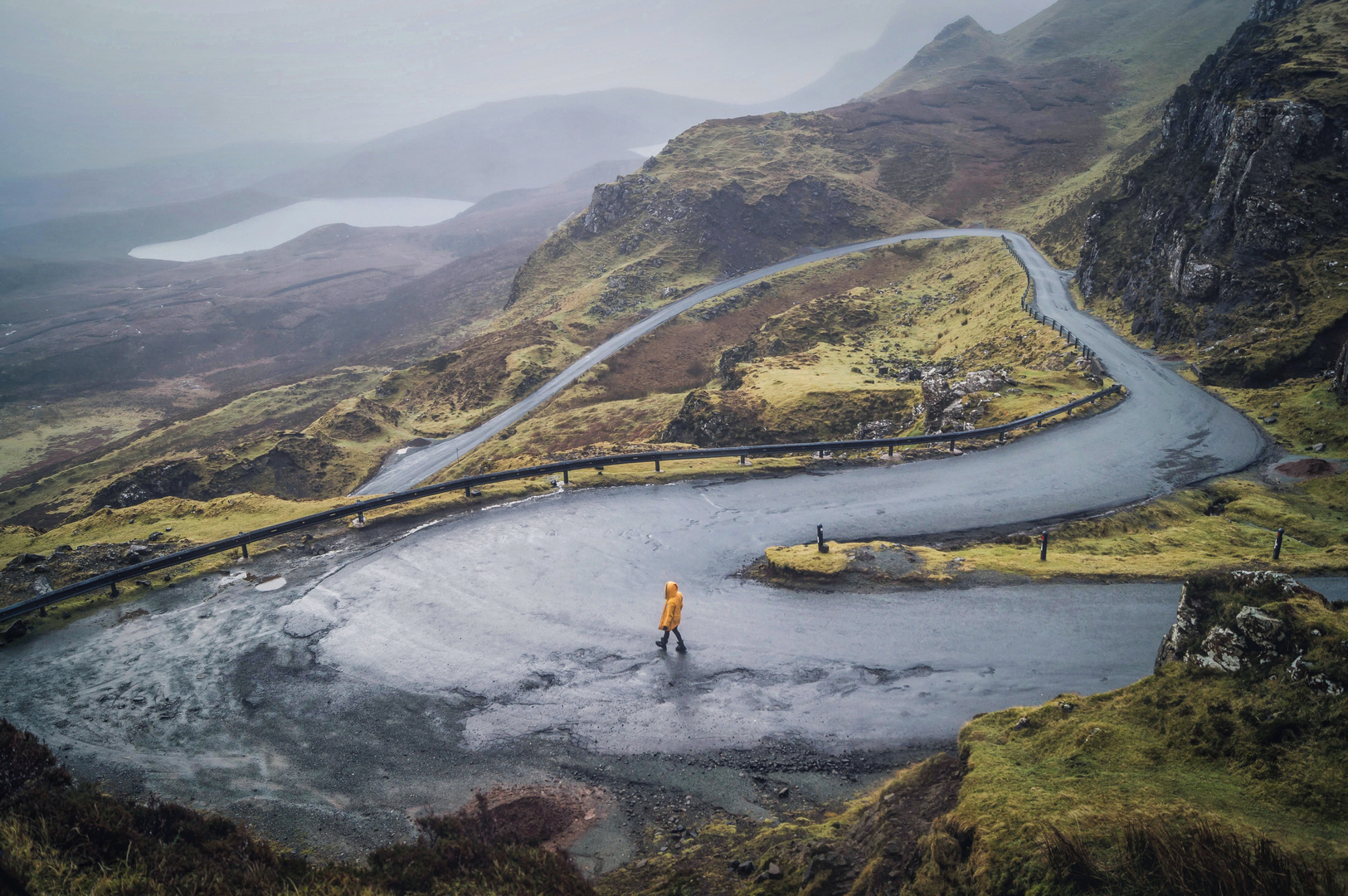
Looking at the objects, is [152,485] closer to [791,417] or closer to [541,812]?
[791,417]

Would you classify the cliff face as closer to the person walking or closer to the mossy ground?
the mossy ground

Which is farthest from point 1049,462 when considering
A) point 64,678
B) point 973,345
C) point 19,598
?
point 19,598

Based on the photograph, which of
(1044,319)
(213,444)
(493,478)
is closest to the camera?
(493,478)

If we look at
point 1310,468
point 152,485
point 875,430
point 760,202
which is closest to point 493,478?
point 875,430

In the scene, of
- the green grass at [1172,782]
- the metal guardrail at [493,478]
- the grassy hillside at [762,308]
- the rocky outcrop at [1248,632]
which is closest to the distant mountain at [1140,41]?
the grassy hillside at [762,308]

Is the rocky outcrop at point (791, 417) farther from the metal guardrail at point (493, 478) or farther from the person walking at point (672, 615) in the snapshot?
the person walking at point (672, 615)

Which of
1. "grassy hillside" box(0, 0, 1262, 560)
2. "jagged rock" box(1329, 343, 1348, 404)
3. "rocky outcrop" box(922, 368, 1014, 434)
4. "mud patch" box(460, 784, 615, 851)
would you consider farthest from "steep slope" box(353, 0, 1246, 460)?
"mud patch" box(460, 784, 615, 851)

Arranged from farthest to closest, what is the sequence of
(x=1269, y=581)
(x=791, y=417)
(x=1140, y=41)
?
(x=1140, y=41) → (x=791, y=417) → (x=1269, y=581)

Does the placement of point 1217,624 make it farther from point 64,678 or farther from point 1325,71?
point 1325,71
